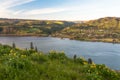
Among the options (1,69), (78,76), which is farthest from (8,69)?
(78,76)

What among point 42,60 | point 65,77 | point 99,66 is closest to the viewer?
point 65,77

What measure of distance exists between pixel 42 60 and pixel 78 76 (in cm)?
322

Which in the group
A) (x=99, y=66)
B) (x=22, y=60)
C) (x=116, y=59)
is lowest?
(x=116, y=59)

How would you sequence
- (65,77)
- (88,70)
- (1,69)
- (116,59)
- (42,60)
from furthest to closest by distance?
(116,59) < (42,60) < (88,70) < (65,77) < (1,69)

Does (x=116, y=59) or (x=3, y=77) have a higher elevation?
(x=3, y=77)

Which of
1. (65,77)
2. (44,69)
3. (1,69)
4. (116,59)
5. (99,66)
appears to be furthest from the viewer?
(116,59)

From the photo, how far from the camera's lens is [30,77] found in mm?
7609

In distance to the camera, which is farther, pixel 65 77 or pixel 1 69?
pixel 65 77

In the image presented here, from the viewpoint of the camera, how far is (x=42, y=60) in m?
11.5

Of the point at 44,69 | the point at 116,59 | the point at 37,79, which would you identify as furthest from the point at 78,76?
the point at 116,59

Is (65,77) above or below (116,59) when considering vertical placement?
above

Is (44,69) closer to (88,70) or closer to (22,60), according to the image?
(22,60)

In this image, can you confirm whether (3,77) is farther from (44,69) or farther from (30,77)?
(44,69)

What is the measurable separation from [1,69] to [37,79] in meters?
1.35
